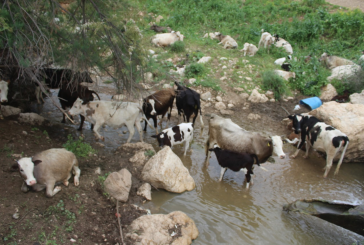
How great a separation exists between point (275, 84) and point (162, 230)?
10045mm

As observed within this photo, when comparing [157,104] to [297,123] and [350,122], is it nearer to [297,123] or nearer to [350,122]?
[297,123]

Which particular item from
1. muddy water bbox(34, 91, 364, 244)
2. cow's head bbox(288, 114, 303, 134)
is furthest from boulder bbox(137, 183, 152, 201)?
cow's head bbox(288, 114, 303, 134)

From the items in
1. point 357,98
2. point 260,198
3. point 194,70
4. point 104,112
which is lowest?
point 260,198

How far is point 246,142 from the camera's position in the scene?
7438 millimetres

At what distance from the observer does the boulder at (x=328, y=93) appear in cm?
1285

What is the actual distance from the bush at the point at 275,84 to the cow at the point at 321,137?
143 inches

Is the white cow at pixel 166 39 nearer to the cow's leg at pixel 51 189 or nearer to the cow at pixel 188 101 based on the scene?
the cow at pixel 188 101

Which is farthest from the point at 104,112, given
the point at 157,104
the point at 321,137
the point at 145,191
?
the point at 321,137

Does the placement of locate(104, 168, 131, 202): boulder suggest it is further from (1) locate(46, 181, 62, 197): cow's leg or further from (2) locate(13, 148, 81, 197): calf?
(1) locate(46, 181, 62, 197): cow's leg

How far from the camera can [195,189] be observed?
682 centimetres

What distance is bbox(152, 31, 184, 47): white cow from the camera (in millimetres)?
15773

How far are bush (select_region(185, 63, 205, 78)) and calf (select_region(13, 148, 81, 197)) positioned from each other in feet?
27.9

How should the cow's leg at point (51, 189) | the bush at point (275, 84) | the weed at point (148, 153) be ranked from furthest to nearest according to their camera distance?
1. the bush at point (275, 84)
2. the weed at point (148, 153)
3. the cow's leg at point (51, 189)

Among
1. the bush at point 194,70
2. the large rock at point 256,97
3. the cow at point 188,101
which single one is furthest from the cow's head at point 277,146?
the bush at point 194,70
